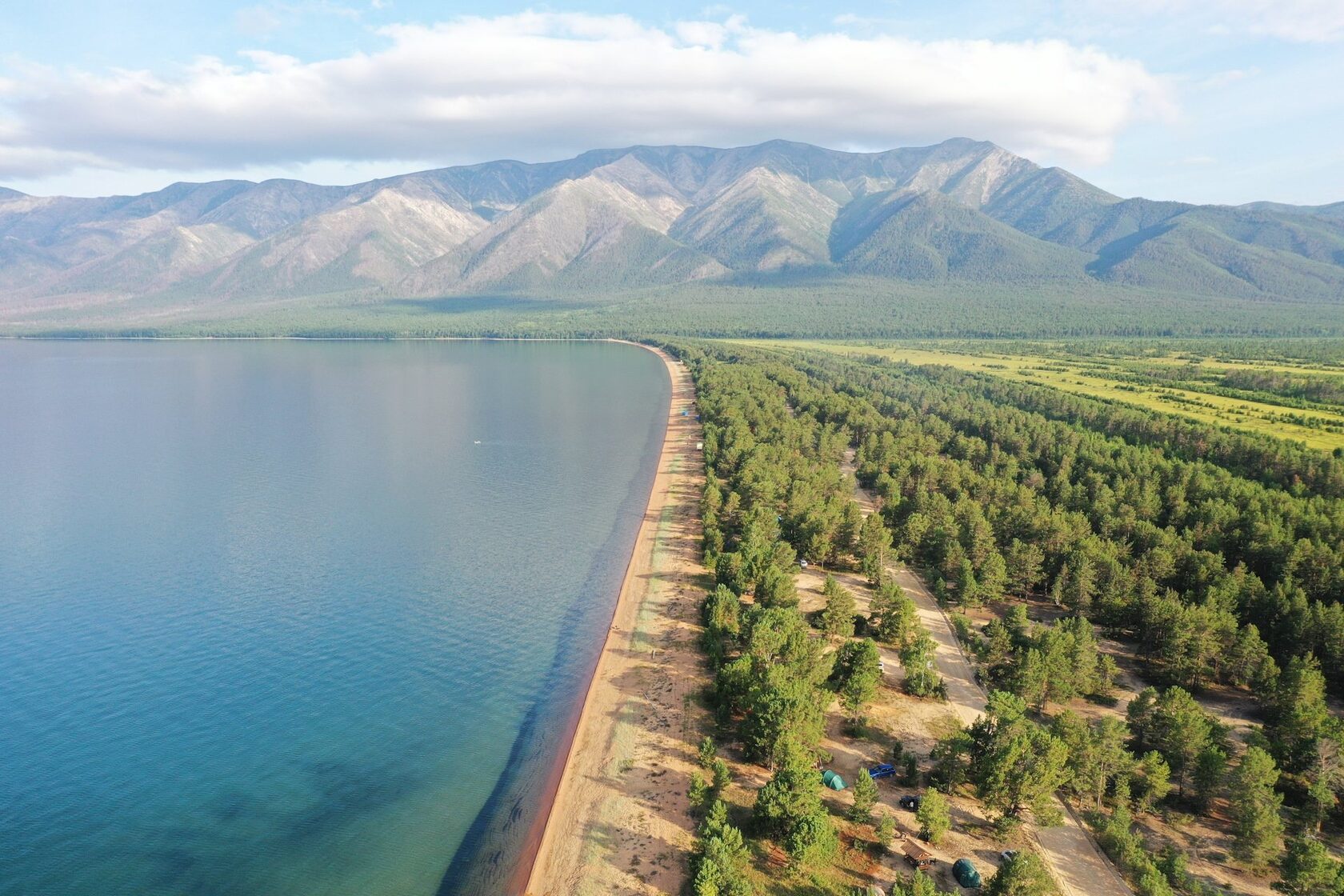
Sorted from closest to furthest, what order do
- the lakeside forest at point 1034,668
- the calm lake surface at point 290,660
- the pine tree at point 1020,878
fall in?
1. the pine tree at point 1020,878
2. the lakeside forest at point 1034,668
3. the calm lake surface at point 290,660

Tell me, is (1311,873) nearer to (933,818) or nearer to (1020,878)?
(1020,878)

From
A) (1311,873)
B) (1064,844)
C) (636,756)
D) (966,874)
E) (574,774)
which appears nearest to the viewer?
(1311,873)

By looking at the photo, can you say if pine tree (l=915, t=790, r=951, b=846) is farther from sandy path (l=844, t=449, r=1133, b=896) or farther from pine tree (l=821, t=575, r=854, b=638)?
pine tree (l=821, t=575, r=854, b=638)

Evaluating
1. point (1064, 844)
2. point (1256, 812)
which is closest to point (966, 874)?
point (1064, 844)

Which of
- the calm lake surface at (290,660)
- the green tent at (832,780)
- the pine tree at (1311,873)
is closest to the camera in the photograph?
the pine tree at (1311,873)

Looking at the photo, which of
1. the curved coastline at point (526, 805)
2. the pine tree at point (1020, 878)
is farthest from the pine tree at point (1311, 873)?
the curved coastline at point (526, 805)

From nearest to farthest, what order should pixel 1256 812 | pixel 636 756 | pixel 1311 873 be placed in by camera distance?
pixel 1311 873, pixel 1256 812, pixel 636 756

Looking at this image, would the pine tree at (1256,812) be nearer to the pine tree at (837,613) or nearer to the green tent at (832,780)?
the green tent at (832,780)

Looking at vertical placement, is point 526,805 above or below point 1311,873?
below
